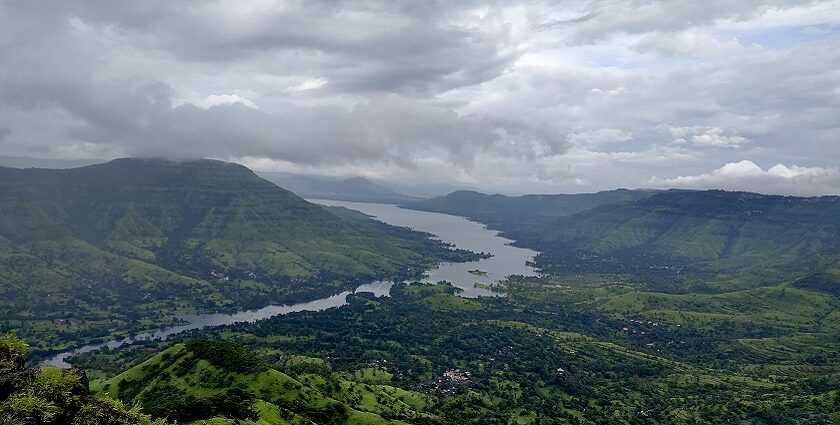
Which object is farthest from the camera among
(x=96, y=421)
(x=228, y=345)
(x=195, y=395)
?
(x=228, y=345)

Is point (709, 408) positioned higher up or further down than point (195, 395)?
further down

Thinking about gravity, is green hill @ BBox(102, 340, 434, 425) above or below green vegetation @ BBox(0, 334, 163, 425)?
below

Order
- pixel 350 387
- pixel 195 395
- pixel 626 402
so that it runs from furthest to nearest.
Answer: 1. pixel 626 402
2. pixel 350 387
3. pixel 195 395

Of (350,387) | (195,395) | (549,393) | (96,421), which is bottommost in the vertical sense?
(549,393)

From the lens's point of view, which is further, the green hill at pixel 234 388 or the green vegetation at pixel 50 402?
the green hill at pixel 234 388

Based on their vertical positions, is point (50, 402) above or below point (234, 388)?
above

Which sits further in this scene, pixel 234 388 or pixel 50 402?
pixel 234 388

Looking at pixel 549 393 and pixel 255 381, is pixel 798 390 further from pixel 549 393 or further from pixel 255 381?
pixel 255 381

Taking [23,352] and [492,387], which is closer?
[23,352]

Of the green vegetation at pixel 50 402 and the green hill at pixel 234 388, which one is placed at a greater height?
the green vegetation at pixel 50 402

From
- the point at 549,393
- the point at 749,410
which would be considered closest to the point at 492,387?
the point at 549,393

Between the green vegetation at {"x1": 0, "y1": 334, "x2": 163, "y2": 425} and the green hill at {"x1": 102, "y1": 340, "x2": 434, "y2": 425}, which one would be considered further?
the green hill at {"x1": 102, "y1": 340, "x2": 434, "y2": 425}
